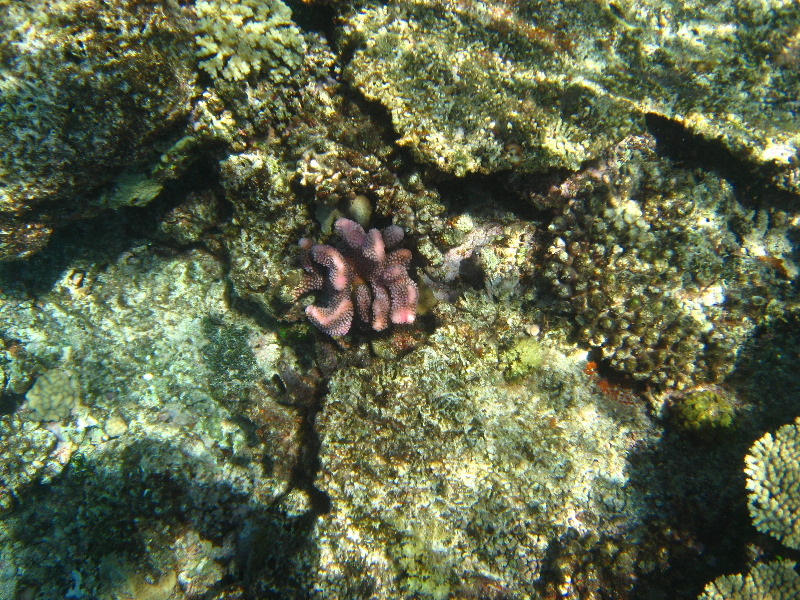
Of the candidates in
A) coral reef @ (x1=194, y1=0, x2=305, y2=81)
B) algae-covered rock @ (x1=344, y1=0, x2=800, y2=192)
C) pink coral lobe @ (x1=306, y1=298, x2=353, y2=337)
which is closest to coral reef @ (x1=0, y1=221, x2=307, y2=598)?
pink coral lobe @ (x1=306, y1=298, x2=353, y2=337)

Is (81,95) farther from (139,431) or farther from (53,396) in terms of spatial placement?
(53,396)

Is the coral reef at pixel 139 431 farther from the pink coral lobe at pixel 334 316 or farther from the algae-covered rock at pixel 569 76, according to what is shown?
the algae-covered rock at pixel 569 76

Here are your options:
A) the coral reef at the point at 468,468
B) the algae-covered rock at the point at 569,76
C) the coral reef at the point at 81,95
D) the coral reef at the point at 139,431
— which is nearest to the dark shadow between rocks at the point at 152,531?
the coral reef at the point at 139,431

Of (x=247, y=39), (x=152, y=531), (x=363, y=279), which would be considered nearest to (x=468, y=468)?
(x=363, y=279)

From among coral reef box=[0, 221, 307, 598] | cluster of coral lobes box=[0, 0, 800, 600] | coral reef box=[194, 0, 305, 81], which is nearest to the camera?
cluster of coral lobes box=[0, 0, 800, 600]

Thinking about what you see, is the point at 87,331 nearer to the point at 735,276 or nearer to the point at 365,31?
the point at 365,31

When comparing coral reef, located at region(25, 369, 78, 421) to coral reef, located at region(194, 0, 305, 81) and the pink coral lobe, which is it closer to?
the pink coral lobe
